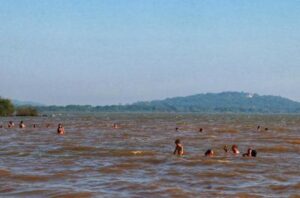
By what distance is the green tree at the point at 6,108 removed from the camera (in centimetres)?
14760

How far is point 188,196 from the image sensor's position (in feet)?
57.7

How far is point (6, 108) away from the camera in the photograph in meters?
148

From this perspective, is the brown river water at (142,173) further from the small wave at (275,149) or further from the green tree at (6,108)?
the green tree at (6,108)

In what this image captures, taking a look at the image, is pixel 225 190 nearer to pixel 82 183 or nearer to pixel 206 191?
pixel 206 191

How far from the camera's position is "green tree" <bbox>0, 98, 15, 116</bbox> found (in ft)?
484

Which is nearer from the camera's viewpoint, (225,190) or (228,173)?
(225,190)

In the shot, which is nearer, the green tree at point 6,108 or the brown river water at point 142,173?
the brown river water at point 142,173

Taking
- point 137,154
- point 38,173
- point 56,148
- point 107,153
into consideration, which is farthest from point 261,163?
point 56,148

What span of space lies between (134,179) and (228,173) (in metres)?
4.33

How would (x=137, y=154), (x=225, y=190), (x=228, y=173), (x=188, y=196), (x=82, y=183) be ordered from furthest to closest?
(x=137, y=154)
(x=228, y=173)
(x=82, y=183)
(x=225, y=190)
(x=188, y=196)

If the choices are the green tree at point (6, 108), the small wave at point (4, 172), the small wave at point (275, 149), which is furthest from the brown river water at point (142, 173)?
the green tree at point (6, 108)

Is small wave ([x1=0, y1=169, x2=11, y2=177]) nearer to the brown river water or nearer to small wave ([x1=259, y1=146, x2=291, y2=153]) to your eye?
the brown river water

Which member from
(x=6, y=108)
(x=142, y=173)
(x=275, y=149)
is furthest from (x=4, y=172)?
(x=6, y=108)

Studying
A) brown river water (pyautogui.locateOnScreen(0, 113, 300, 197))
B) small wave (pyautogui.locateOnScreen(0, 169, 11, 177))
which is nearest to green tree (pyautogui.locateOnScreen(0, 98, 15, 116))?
brown river water (pyautogui.locateOnScreen(0, 113, 300, 197))
